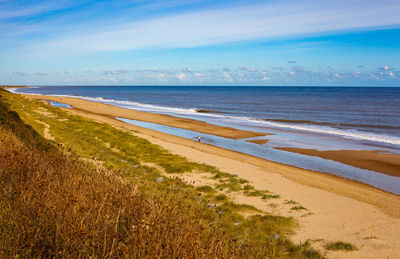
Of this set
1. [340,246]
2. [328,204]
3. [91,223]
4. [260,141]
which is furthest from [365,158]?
[91,223]

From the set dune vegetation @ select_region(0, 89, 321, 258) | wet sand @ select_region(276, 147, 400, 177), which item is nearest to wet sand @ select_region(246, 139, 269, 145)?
wet sand @ select_region(276, 147, 400, 177)

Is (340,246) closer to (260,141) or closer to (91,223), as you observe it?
(91,223)

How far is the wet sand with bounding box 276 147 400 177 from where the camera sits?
60.5 ft

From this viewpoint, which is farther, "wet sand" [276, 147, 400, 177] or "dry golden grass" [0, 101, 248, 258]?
"wet sand" [276, 147, 400, 177]

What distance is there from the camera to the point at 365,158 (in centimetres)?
2064

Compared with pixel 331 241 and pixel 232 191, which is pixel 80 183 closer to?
pixel 331 241

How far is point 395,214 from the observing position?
11031 millimetres

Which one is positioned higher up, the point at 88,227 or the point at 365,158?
the point at 88,227

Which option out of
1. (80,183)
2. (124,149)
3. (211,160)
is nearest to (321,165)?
(211,160)

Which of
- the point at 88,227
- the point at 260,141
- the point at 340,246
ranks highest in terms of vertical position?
the point at 88,227

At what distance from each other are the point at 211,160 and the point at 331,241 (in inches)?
397

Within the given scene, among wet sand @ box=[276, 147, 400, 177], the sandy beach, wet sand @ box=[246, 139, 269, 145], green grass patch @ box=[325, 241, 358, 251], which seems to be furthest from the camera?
wet sand @ box=[246, 139, 269, 145]

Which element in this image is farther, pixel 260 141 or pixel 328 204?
pixel 260 141

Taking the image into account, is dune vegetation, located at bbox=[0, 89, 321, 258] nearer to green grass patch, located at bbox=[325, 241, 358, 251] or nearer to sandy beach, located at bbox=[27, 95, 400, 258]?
green grass patch, located at bbox=[325, 241, 358, 251]
